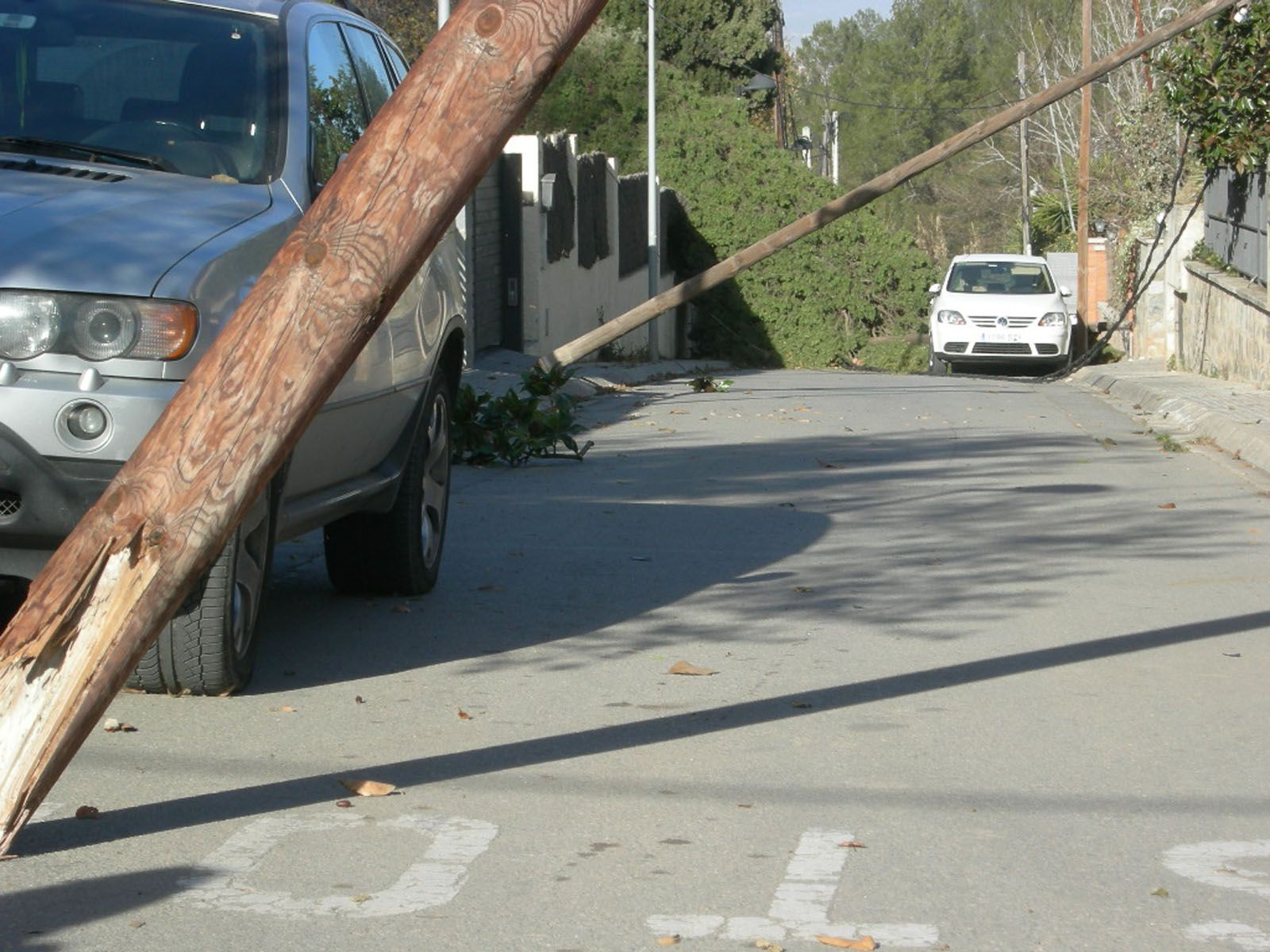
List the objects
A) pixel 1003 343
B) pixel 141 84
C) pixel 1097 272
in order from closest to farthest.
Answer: pixel 141 84, pixel 1003 343, pixel 1097 272

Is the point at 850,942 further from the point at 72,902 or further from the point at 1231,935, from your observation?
the point at 72,902

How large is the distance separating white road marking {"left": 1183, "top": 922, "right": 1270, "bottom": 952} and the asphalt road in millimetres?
11

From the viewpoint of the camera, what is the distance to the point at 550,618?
22.6 feet

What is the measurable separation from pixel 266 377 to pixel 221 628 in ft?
5.46

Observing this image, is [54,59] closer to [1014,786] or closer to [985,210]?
[1014,786]

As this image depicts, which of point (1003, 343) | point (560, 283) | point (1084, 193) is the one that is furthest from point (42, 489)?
point (1084, 193)

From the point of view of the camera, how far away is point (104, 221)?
4.79m

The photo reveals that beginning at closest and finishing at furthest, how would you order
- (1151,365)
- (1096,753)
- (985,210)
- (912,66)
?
(1096,753), (1151,365), (985,210), (912,66)

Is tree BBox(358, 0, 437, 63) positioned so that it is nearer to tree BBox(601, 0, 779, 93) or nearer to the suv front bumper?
tree BBox(601, 0, 779, 93)

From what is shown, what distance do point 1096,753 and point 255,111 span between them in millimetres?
3406

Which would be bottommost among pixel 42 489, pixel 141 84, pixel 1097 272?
pixel 42 489

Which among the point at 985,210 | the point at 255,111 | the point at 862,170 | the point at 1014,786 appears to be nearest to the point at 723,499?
the point at 255,111

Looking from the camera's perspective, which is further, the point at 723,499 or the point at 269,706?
the point at 723,499

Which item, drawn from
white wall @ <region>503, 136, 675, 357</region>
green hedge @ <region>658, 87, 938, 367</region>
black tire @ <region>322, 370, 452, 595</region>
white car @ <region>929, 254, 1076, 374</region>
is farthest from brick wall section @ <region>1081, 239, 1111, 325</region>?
black tire @ <region>322, 370, 452, 595</region>
